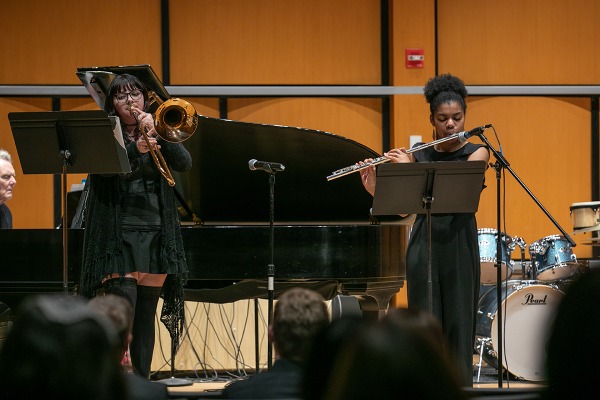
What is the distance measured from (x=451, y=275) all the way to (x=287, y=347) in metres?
2.24

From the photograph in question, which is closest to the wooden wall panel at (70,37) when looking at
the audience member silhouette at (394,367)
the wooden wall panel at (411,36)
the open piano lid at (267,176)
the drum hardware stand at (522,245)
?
the wooden wall panel at (411,36)

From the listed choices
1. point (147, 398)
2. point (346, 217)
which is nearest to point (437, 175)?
point (346, 217)

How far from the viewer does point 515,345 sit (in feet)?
20.9

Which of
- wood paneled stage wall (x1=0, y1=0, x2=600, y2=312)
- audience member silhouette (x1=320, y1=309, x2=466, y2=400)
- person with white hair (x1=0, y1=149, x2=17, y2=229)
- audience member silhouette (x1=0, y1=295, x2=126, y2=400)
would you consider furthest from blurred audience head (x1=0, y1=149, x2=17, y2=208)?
audience member silhouette (x1=320, y1=309, x2=466, y2=400)

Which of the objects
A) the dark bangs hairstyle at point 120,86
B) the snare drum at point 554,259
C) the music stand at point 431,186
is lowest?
the snare drum at point 554,259

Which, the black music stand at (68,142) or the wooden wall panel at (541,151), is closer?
the black music stand at (68,142)

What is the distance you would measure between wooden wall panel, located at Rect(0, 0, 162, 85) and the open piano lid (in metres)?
3.19

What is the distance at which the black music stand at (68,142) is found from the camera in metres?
4.02

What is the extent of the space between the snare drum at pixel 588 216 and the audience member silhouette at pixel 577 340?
581 centimetres

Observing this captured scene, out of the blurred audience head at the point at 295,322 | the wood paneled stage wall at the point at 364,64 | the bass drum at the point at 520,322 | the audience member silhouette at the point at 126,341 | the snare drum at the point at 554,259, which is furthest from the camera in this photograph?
the wood paneled stage wall at the point at 364,64

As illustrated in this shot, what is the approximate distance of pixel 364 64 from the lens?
8.59 meters

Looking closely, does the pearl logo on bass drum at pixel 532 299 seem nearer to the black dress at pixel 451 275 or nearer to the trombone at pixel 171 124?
the black dress at pixel 451 275

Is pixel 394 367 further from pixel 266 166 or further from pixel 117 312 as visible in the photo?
pixel 266 166

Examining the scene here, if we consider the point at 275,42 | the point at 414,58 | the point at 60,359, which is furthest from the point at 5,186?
the point at 60,359
